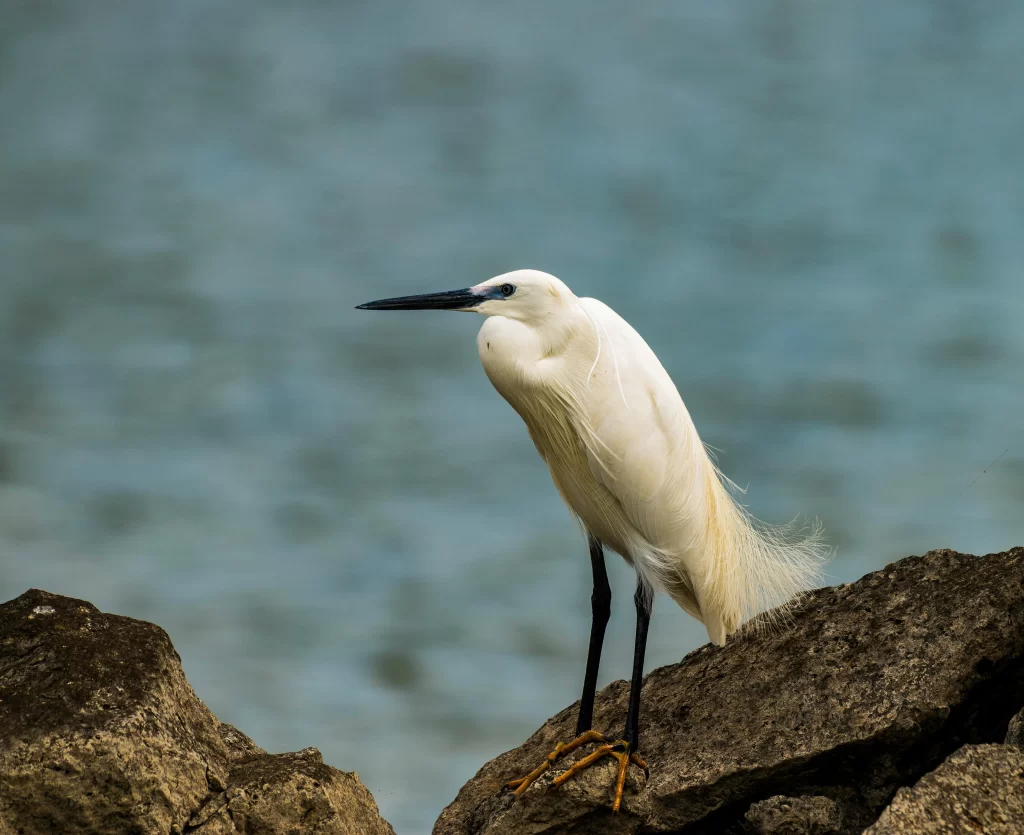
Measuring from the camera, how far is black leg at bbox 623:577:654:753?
5.38 meters

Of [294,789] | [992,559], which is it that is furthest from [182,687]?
[992,559]

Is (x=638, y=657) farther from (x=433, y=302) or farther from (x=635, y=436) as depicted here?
(x=433, y=302)

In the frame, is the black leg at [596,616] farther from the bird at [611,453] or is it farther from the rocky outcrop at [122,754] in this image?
the rocky outcrop at [122,754]

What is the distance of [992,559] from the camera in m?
5.43

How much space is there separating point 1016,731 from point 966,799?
23.0 inches

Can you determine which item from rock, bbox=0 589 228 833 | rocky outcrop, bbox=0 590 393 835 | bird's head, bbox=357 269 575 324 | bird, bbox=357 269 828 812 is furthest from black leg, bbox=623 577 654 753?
rock, bbox=0 589 228 833

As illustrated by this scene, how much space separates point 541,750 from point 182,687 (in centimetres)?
226

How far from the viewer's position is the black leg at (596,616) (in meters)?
5.86

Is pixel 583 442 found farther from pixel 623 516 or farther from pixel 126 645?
pixel 126 645

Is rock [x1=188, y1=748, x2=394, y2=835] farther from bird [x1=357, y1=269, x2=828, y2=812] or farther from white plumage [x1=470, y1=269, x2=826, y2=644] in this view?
white plumage [x1=470, y1=269, x2=826, y2=644]

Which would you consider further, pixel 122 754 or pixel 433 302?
pixel 433 302

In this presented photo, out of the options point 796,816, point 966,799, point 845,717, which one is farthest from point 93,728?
point 966,799

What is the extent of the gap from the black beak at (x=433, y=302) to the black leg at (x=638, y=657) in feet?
5.75

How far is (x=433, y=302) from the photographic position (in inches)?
229
